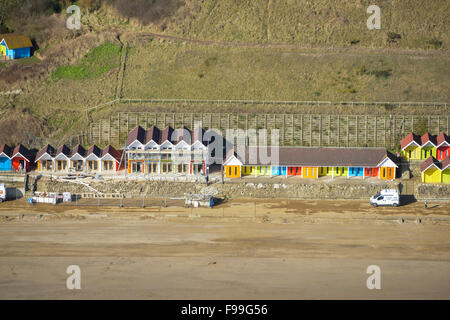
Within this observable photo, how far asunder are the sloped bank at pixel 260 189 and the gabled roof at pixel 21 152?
26.6 feet

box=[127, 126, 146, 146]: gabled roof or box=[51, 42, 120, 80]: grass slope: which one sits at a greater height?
box=[51, 42, 120, 80]: grass slope

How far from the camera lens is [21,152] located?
5775cm

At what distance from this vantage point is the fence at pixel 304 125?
197 ft

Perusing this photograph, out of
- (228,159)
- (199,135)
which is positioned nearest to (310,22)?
(199,135)

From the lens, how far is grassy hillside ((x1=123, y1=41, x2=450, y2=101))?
6406 cm

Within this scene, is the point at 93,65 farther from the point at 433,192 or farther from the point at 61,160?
the point at 433,192

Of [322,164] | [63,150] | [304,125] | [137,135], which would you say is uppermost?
[304,125]

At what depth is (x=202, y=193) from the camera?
54.2 m

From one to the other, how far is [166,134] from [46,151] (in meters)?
10.4

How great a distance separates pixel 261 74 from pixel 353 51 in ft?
35.1

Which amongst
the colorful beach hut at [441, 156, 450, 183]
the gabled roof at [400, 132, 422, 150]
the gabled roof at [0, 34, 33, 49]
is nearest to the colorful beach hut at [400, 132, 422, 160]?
the gabled roof at [400, 132, 422, 150]

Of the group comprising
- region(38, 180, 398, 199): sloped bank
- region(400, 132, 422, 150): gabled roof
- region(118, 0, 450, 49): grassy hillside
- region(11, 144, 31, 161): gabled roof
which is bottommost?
region(38, 180, 398, 199): sloped bank

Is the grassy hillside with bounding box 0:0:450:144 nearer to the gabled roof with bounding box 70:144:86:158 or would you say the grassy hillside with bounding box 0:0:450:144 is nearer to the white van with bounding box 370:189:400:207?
the gabled roof with bounding box 70:144:86:158

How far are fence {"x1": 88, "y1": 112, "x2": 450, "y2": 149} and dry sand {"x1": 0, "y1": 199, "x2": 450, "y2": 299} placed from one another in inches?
347
